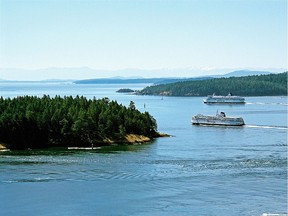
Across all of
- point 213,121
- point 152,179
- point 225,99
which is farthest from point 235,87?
point 152,179

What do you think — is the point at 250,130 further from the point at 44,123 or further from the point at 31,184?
the point at 31,184

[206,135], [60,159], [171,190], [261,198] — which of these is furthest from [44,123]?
[261,198]

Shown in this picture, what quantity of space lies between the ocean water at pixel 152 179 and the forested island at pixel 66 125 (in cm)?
257

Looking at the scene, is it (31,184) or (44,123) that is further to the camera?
(44,123)

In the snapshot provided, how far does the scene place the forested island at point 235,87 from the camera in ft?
513

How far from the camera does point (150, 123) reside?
184ft

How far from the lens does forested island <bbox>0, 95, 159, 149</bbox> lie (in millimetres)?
48562

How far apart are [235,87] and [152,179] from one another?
126m

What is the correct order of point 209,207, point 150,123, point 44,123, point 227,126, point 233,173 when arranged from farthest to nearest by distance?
point 227,126 → point 150,123 → point 44,123 → point 233,173 → point 209,207

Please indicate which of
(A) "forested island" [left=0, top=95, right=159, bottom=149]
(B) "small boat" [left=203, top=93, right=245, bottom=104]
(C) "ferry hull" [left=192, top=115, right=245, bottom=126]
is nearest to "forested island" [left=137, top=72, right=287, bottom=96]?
(B) "small boat" [left=203, top=93, right=245, bottom=104]

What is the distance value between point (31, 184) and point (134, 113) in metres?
24.7

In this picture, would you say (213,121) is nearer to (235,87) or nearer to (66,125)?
(66,125)

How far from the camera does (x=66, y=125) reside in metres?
50.1

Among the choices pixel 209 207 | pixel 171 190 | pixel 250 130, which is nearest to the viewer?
pixel 209 207
